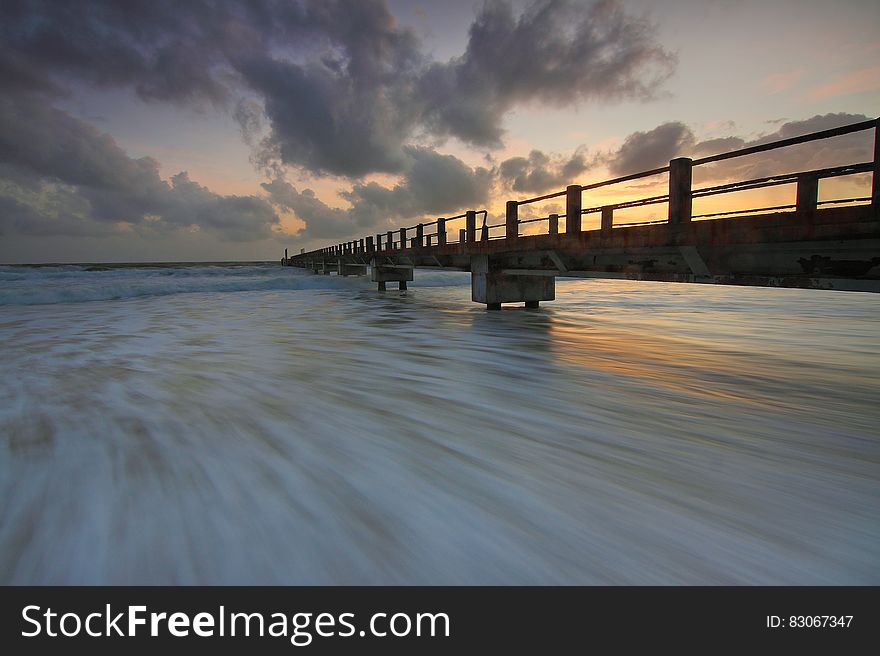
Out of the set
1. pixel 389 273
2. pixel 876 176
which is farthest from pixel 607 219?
pixel 389 273

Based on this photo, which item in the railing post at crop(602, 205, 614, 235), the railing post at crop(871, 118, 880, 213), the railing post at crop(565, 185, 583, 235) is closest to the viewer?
the railing post at crop(871, 118, 880, 213)

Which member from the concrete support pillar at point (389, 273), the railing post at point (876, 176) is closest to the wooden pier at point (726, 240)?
the railing post at point (876, 176)

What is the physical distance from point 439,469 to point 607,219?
23.5 ft

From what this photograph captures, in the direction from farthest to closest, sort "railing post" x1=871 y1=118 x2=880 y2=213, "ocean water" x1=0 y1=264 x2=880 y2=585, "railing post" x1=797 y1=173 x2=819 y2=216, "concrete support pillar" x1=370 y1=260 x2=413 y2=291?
"concrete support pillar" x1=370 y1=260 x2=413 y2=291
"railing post" x1=797 y1=173 x2=819 y2=216
"railing post" x1=871 y1=118 x2=880 y2=213
"ocean water" x1=0 y1=264 x2=880 y2=585

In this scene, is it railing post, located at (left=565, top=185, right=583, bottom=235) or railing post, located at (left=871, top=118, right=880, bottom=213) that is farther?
railing post, located at (left=565, top=185, right=583, bottom=235)

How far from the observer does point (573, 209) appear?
30.7 feet

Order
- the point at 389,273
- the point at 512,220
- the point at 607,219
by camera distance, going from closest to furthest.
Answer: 1. the point at 607,219
2. the point at 512,220
3. the point at 389,273

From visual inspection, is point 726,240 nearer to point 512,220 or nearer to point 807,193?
point 807,193

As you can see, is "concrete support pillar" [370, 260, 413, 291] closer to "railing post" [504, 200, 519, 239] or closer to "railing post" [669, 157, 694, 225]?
"railing post" [504, 200, 519, 239]

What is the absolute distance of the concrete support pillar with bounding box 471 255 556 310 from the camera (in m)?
13.8

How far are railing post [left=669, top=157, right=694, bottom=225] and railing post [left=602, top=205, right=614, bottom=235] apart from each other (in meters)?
1.58

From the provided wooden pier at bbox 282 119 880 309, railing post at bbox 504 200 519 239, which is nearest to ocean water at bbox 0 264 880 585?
wooden pier at bbox 282 119 880 309

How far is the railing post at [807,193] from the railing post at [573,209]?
4.16 m

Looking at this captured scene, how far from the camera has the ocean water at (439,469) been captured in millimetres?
2188
